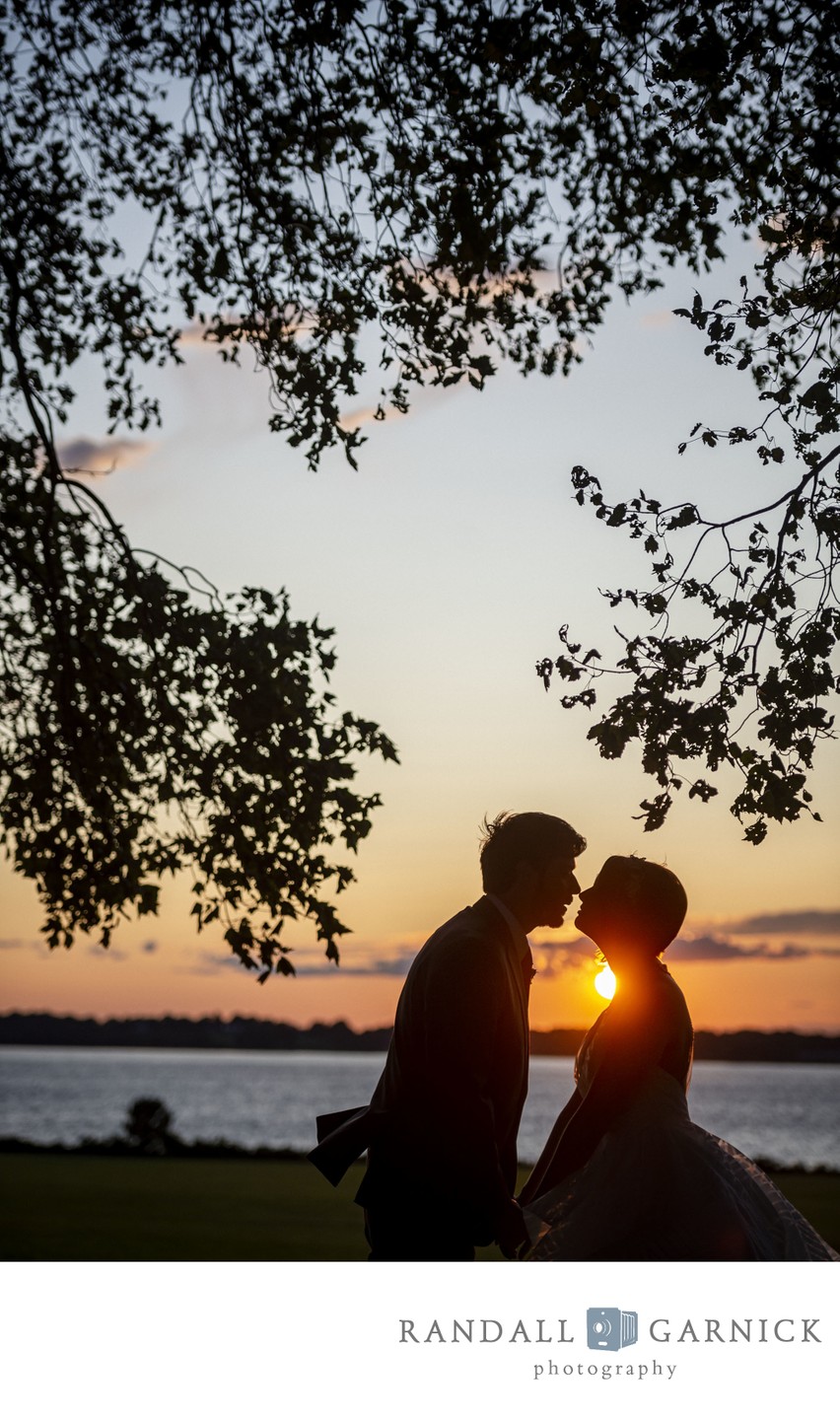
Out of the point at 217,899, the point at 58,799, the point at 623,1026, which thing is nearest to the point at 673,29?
the point at 623,1026

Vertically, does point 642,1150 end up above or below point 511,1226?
above

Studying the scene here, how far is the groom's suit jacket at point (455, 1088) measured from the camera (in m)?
4.16

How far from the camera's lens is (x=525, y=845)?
14.6 feet

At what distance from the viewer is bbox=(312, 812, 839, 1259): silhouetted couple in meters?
4.18

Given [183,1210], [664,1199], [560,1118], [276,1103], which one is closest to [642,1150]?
[664,1199]

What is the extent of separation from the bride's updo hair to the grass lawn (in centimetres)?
815
